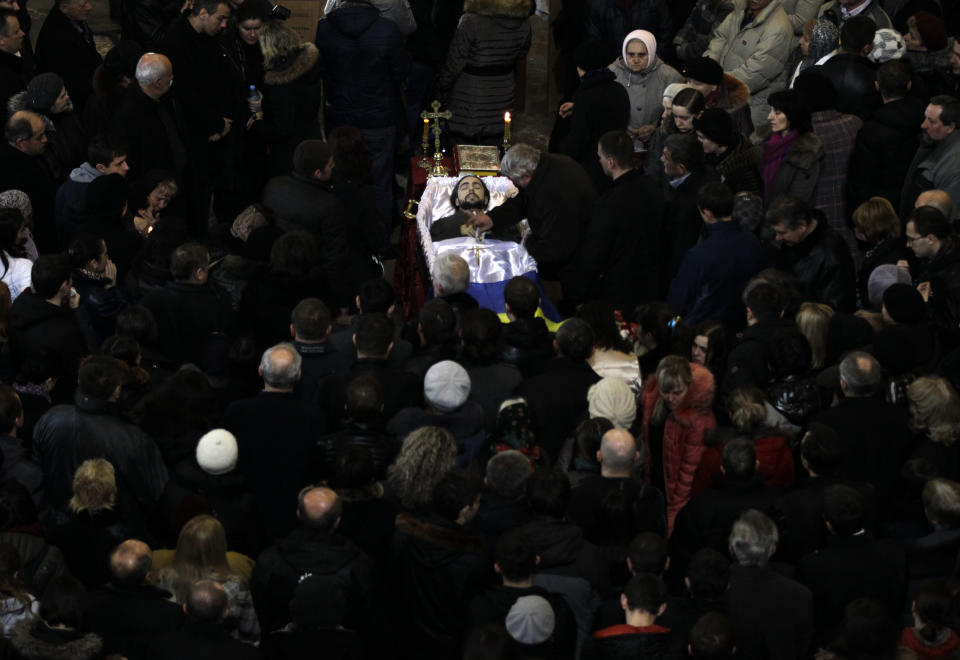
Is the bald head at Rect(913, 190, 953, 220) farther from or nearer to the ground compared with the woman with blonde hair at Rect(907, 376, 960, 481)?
nearer to the ground

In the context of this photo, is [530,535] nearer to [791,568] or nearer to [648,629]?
[648,629]

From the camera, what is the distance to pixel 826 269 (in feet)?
26.9

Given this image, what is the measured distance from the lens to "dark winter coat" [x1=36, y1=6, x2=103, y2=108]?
10.4 meters

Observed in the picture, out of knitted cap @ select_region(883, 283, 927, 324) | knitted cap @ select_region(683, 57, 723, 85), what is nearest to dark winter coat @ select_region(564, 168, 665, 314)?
knitted cap @ select_region(683, 57, 723, 85)

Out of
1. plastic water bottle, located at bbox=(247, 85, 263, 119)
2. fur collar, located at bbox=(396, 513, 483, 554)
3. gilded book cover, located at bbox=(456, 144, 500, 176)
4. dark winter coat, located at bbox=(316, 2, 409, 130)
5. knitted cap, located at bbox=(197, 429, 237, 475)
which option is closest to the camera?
fur collar, located at bbox=(396, 513, 483, 554)

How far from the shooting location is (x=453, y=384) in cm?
659

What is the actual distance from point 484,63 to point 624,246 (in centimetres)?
312

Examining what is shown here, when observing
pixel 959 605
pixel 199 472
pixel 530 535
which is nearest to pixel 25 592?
pixel 199 472

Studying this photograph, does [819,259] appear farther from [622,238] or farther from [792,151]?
[622,238]

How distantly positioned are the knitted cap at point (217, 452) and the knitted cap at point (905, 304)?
3520 millimetres

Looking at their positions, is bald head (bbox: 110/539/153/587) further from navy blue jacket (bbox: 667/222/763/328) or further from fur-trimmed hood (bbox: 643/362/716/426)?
navy blue jacket (bbox: 667/222/763/328)

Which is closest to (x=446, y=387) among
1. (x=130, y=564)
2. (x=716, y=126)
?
(x=130, y=564)

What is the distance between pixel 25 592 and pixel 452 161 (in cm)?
590

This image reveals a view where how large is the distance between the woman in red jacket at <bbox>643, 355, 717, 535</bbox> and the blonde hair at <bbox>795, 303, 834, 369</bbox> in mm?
652
